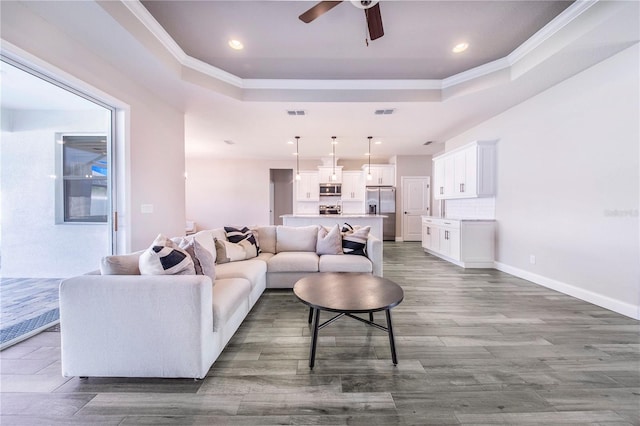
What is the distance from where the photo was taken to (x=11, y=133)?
249 cm

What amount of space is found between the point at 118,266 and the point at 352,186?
Answer: 6.66 metres

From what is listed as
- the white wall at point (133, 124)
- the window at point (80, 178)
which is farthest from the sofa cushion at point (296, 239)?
the window at point (80, 178)

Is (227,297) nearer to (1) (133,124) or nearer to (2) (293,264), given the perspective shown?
(2) (293,264)

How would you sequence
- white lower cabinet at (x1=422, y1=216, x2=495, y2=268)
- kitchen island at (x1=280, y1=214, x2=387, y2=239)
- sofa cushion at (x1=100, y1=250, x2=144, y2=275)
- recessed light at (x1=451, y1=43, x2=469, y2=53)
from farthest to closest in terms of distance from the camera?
kitchen island at (x1=280, y1=214, x2=387, y2=239)
white lower cabinet at (x1=422, y1=216, x2=495, y2=268)
recessed light at (x1=451, y1=43, x2=469, y2=53)
sofa cushion at (x1=100, y1=250, x2=144, y2=275)

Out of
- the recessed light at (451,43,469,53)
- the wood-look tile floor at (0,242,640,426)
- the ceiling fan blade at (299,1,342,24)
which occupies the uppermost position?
the recessed light at (451,43,469,53)

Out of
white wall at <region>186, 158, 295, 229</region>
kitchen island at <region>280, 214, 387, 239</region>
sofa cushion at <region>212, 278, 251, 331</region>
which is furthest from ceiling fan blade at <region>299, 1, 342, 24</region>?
white wall at <region>186, 158, 295, 229</region>

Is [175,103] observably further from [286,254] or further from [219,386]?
[219,386]

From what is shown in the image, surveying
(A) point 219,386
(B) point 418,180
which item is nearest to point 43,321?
(A) point 219,386

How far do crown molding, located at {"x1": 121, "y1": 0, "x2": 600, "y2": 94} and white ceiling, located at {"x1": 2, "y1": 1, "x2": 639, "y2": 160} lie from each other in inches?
0.5

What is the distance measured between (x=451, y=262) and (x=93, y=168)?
607 centimetres

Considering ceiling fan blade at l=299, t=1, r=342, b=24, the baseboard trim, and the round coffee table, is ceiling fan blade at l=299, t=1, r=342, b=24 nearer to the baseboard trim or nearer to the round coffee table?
the round coffee table

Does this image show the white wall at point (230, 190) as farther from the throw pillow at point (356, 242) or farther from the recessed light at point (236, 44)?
the recessed light at point (236, 44)

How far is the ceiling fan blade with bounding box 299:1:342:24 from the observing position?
6.10 ft

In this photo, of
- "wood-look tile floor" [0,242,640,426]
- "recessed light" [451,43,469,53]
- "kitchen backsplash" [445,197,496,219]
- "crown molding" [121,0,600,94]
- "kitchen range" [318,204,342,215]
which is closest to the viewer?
"wood-look tile floor" [0,242,640,426]
